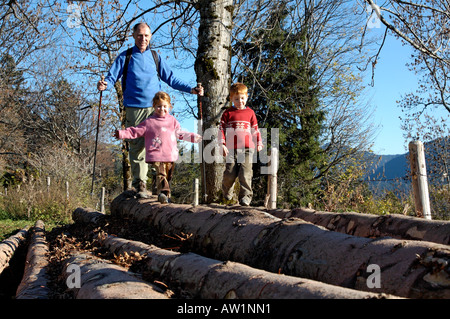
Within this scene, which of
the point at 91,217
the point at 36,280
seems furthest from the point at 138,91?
the point at 36,280

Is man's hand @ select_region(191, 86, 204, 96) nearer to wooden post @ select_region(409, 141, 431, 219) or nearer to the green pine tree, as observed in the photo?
wooden post @ select_region(409, 141, 431, 219)

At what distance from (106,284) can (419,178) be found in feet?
15.7

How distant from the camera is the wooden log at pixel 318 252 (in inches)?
71.6

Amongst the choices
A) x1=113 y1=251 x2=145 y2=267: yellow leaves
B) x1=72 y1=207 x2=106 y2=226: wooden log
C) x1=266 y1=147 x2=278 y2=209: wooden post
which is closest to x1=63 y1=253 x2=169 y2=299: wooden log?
x1=113 y1=251 x2=145 y2=267: yellow leaves

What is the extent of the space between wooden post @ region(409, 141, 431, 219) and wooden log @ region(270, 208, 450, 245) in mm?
2355

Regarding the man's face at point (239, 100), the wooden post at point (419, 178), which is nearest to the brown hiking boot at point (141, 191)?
the man's face at point (239, 100)

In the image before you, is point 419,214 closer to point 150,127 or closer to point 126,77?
point 150,127

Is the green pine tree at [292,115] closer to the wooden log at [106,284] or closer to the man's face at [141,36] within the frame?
the man's face at [141,36]

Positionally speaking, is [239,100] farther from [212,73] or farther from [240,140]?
[212,73]

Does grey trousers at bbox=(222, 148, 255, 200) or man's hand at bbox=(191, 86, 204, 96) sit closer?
grey trousers at bbox=(222, 148, 255, 200)

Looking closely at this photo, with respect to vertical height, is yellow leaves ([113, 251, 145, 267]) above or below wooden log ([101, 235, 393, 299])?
below

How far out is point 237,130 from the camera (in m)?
5.60

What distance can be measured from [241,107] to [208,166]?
1365 millimetres

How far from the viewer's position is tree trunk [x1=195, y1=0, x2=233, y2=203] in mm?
6430
